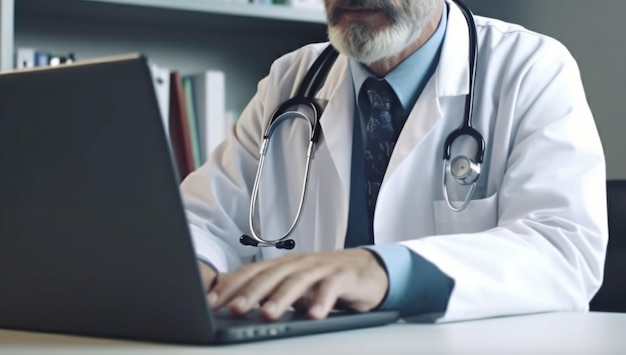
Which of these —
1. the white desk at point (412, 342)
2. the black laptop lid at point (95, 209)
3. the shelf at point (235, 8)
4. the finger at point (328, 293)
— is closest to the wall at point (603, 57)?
the shelf at point (235, 8)

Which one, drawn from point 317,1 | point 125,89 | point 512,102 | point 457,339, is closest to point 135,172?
point 125,89

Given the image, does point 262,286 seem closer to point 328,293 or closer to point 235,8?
point 328,293

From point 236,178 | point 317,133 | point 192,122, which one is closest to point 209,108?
point 192,122

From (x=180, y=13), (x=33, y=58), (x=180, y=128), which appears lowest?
(x=180, y=128)

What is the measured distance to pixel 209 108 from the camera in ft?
7.41

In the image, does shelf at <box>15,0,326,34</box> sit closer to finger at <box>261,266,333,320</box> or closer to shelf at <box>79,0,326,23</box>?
shelf at <box>79,0,326,23</box>

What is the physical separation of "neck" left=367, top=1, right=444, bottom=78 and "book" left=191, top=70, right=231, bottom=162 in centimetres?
77

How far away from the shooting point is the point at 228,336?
71 cm

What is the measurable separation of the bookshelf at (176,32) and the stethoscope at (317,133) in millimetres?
646

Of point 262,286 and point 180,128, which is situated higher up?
point 262,286

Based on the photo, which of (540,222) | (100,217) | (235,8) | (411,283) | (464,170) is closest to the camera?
(100,217)

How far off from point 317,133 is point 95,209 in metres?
0.82

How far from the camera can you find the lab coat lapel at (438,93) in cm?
141

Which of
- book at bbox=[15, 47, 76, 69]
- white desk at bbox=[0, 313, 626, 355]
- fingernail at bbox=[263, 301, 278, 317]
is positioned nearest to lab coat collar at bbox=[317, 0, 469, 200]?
white desk at bbox=[0, 313, 626, 355]
